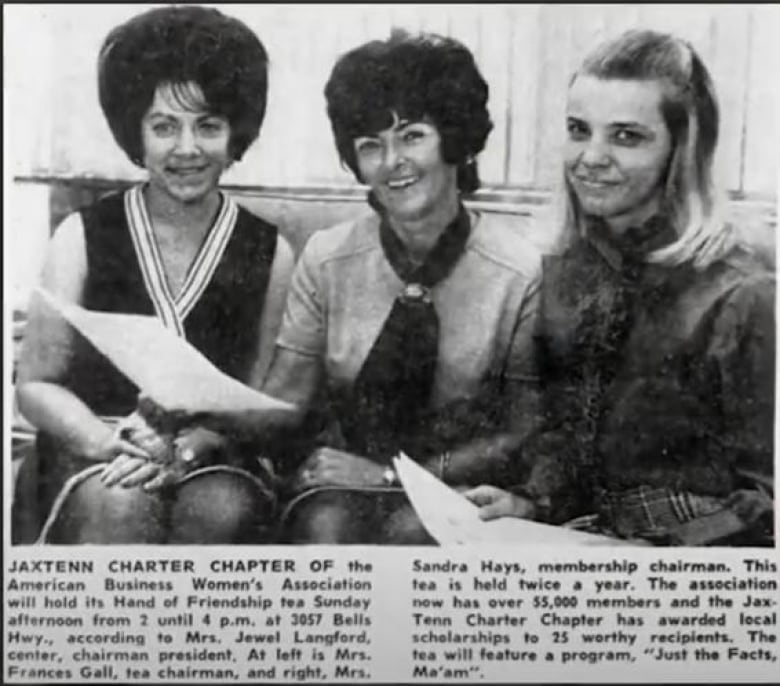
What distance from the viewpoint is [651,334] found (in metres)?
5.30

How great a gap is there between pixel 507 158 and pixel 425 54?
0.37 meters

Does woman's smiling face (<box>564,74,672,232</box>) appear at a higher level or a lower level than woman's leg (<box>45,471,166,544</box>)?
higher

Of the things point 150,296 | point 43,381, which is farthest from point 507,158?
point 43,381

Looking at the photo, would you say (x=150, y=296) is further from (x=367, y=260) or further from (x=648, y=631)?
(x=648, y=631)

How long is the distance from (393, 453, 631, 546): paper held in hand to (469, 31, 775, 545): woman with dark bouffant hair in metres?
0.04

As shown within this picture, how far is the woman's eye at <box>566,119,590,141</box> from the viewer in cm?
530

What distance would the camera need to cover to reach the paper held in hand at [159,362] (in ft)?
17.4

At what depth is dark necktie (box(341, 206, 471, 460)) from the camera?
5309 mm

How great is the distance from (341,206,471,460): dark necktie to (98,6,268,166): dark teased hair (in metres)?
0.73

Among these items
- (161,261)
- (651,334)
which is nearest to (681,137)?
(651,334)

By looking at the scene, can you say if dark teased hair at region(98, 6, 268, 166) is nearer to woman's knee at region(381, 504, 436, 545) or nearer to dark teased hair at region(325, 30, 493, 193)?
dark teased hair at region(325, 30, 493, 193)

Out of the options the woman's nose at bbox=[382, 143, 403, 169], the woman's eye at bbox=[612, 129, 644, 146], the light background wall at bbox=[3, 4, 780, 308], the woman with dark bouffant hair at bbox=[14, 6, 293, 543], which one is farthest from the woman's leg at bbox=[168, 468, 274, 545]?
the woman's eye at bbox=[612, 129, 644, 146]

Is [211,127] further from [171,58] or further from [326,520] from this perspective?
[326,520]

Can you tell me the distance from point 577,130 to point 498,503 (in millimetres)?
1071
